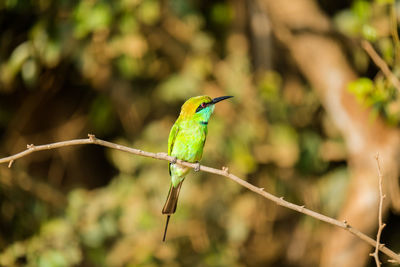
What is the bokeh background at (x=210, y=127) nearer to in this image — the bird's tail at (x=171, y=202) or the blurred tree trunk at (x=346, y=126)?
the blurred tree trunk at (x=346, y=126)

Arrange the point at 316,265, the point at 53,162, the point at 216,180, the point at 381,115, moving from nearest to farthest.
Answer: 1. the point at 381,115
2. the point at 216,180
3. the point at 316,265
4. the point at 53,162

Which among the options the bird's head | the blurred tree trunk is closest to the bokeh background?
the blurred tree trunk

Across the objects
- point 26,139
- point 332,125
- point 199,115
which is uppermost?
point 26,139

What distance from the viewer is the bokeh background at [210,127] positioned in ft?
11.2

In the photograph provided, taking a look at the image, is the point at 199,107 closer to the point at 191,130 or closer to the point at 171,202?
the point at 191,130

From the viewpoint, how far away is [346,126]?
141 inches

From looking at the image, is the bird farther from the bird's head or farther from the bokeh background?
the bokeh background

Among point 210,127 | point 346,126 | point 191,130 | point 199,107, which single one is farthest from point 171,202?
point 346,126

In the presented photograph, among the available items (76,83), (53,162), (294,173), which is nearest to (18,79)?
(76,83)

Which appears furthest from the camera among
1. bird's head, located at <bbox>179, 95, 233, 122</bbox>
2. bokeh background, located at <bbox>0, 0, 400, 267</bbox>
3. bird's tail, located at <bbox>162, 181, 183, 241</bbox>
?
bokeh background, located at <bbox>0, 0, 400, 267</bbox>

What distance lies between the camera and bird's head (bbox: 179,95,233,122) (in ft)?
7.77

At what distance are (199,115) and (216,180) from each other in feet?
5.58

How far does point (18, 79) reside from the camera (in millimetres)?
4352

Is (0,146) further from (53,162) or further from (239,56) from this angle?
(239,56)
